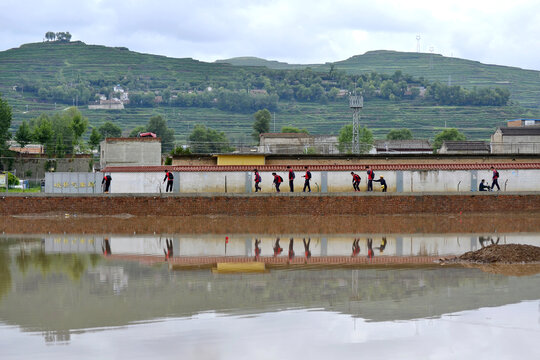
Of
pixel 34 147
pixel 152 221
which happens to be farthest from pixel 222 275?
pixel 34 147

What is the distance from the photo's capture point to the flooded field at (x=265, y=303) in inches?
493

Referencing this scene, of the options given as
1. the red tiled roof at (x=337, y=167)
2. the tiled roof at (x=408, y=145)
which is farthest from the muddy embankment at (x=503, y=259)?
the tiled roof at (x=408, y=145)

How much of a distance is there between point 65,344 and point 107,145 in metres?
46.7

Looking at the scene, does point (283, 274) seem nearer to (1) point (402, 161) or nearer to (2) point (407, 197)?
(2) point (407, 197)

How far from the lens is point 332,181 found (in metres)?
41.2

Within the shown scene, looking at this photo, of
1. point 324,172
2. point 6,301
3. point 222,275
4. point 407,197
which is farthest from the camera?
point 324,172

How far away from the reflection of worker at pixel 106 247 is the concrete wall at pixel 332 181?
41.7 feet

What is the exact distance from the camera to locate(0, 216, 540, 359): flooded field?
493 inches

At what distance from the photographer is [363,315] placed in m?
14.6

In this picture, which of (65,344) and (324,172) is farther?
(324,172)

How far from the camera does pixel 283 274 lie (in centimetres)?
1933

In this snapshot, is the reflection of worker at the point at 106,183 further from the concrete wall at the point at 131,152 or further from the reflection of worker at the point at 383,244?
the reflection of worker at the point at 383,244

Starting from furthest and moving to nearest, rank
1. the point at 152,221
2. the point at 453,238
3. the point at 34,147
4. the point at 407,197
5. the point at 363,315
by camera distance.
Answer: the point at 34,147
the point at 407,197
the point at 152,221
the point at 453,238
the point at 363,315

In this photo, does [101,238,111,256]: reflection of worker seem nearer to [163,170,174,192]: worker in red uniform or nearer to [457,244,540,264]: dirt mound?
[457,244,540,264]: dirt mound
